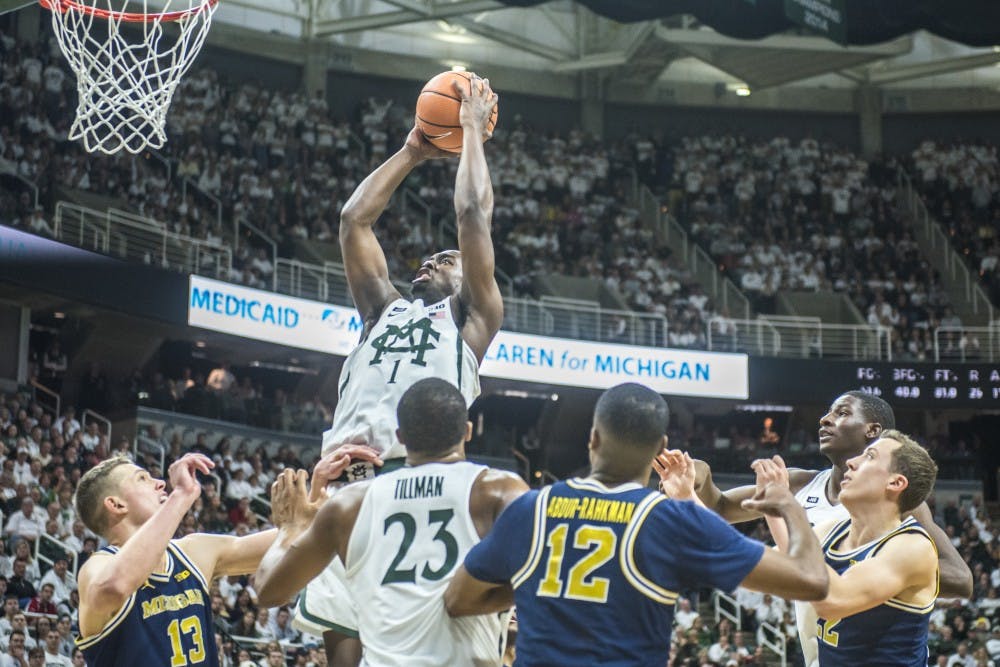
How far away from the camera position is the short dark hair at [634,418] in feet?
12.9

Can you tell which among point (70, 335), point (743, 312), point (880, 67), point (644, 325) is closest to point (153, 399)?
point (70, 335)

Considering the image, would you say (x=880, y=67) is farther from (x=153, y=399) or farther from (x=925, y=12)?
(x=153, y=399)

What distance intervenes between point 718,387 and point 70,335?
34.7 feet

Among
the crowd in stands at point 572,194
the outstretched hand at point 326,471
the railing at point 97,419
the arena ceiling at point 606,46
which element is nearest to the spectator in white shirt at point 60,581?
the railing at point 97,419

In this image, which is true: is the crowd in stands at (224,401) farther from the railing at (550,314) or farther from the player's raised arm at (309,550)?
the player's raised arm at (309,550)

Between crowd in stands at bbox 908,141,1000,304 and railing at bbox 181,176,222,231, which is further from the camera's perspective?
crowd in stands at bbox 908,141,1000,304

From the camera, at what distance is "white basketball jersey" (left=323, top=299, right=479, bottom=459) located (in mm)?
5352

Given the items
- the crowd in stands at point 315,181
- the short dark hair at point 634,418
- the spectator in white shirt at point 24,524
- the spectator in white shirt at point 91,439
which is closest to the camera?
the short dark hair at point 634,418

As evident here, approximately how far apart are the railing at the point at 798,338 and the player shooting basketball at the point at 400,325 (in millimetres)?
18035

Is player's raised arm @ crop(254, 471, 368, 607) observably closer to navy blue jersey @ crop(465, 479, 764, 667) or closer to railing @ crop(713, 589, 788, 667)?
navy blue jersey @ crop(465, 479, 764, 667)

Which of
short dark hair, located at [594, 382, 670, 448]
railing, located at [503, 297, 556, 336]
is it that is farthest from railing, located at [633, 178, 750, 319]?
short dark hair, located at [594, 382, 670, 448]

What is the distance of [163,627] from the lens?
4906 mm

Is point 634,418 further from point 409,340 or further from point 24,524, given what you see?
point 24,524

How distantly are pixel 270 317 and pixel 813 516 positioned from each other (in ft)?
47.0
